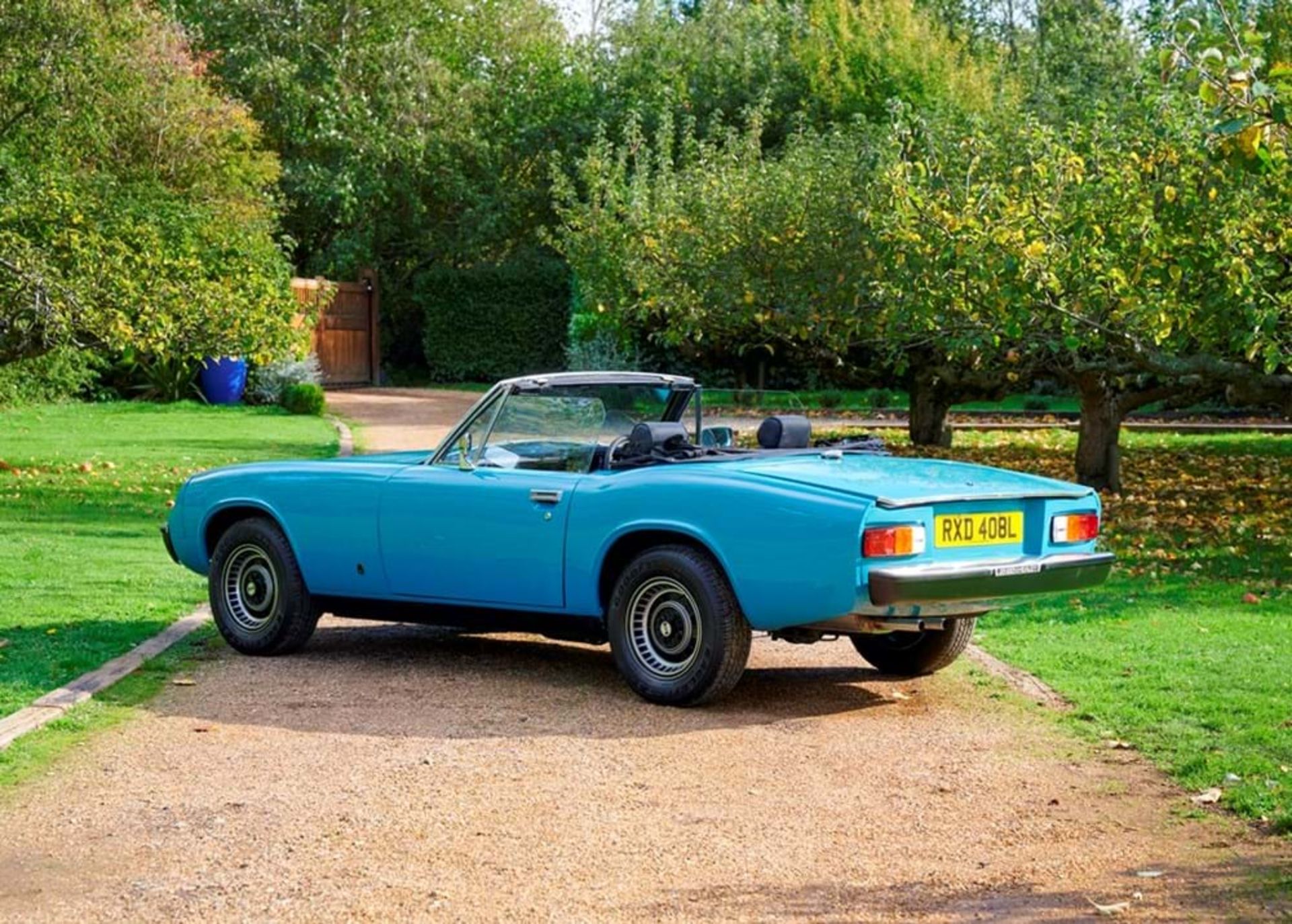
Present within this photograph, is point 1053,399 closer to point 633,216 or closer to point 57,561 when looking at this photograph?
point 633,216

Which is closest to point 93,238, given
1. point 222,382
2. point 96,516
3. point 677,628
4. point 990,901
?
point 96,516

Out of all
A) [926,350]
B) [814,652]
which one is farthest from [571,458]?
[926,350]

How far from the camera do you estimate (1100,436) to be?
2027cm

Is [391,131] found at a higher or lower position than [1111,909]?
higher

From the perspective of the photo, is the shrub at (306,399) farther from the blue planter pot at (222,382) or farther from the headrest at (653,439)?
the headrest at (653,439)

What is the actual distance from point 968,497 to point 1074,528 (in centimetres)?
74

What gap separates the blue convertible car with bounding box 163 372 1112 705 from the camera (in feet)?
25.6

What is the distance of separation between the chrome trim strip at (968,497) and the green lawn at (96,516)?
3.81 meters

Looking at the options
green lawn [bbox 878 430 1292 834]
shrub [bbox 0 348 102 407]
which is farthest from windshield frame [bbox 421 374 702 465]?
shrub [bbox 0 348 102 407]

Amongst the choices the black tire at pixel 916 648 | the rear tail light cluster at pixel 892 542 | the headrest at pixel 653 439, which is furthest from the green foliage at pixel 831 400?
the rear tail light cluster at pixel 892 542

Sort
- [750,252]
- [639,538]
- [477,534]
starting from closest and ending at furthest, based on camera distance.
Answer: [639,538] → [477,534] → [750,252]

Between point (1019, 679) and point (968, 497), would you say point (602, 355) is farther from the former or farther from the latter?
point (968, 497)

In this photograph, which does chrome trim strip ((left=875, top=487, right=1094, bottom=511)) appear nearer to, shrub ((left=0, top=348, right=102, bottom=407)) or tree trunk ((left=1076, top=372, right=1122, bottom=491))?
tree trunk ((left=1076, top=372, right=1122, bottom=491))

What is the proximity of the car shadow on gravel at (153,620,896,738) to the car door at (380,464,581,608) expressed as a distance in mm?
459
